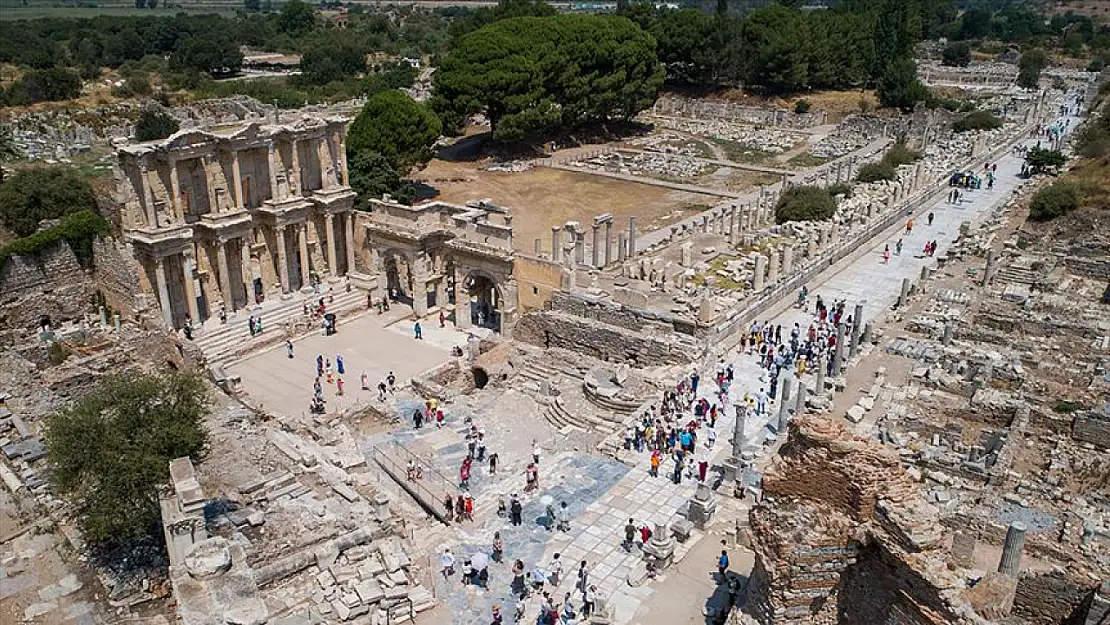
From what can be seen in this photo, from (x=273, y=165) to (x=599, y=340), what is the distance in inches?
589

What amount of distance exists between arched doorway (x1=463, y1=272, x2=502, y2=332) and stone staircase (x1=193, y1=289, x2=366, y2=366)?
4.60 meters

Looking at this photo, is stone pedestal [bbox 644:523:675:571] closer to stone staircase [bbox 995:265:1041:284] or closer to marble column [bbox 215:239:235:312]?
stone staircase [bbox 995:265:1041:284]

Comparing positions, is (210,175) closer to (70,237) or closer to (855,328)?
(70,237)

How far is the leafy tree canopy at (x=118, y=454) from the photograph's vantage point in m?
17.0

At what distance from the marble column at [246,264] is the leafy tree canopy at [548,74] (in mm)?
25415

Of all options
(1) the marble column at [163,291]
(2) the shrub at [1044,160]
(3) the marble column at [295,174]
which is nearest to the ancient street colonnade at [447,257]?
(3) the marble column at [295,174]

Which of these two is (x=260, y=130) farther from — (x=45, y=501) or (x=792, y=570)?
(x=792, y=570)

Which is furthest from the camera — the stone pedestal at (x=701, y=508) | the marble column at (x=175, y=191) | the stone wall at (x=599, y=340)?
the marble column at (x=175, y=191)

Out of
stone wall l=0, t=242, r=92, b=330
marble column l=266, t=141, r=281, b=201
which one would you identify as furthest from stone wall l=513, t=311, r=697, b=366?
stone wall l=0, t=242, r=92, b=330

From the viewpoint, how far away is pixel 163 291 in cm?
3077

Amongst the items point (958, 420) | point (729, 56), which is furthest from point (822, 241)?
point (729, 56)

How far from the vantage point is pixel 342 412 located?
26484 millimetres

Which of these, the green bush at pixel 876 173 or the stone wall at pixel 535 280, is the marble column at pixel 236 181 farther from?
the green bush at pixel 876 173

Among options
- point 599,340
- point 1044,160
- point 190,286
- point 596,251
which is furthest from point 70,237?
point 1044,160
